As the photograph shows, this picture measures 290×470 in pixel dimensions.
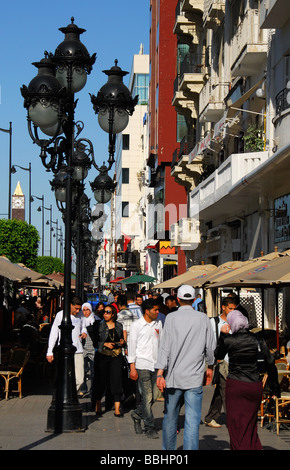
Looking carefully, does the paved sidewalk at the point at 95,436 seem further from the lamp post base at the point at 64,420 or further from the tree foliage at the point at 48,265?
the tree foliage at the point at 48,265

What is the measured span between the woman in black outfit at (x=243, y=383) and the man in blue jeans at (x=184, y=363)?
0.68 ft

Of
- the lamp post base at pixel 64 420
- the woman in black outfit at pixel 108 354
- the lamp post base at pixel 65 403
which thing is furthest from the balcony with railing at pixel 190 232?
the lamp post base at pixel 64 420

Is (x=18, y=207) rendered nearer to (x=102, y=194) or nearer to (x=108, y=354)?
(x=102, y=194)

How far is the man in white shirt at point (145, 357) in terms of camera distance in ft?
35.4

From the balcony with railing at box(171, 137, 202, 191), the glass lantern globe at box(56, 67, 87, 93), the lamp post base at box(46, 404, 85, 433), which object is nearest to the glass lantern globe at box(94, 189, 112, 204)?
the glass lantern globe at box(56, 67, 87, 93)

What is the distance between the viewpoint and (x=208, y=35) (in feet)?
111

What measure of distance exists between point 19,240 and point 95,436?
175 feet

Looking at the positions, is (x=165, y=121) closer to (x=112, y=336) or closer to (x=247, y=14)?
(x=247, y=14)

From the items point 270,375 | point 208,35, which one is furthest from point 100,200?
point 208,35

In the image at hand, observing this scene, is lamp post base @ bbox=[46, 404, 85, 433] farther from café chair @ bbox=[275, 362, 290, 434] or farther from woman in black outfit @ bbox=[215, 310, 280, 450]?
woman in black outfit @ bbox=[215, 310, 280, 450]

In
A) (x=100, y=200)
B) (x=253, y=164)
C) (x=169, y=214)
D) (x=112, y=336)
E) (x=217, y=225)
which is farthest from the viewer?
(x=169, y=214)

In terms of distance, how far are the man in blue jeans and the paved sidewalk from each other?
3.36 ft

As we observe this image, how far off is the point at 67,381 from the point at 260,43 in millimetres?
14093

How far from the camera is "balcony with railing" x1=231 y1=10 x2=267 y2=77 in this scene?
22.6 m
